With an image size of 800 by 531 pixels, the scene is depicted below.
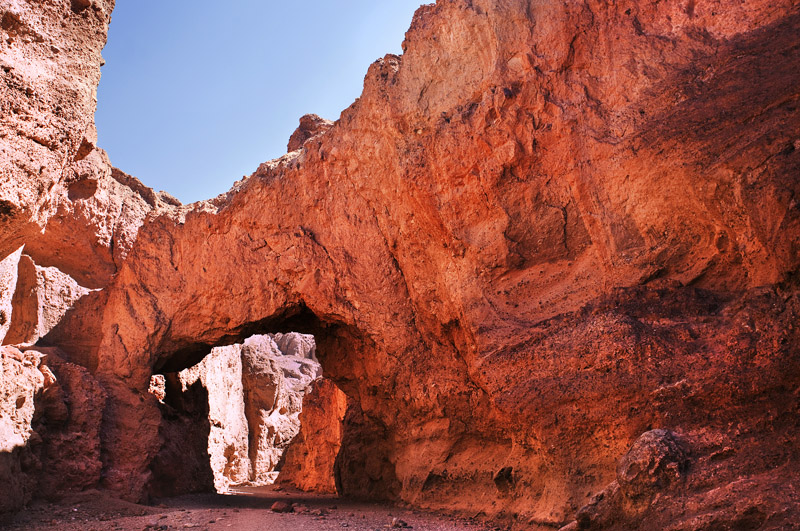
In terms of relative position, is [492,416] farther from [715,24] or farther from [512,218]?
[715,24]

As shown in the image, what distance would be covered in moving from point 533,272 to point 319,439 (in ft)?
30.7

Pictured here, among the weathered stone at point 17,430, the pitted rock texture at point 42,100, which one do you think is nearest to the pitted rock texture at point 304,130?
the weathered stone at point 17,430

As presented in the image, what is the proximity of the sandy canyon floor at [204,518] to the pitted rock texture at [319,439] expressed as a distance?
17.8 ft

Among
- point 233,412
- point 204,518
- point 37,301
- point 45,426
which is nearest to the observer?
point 204,518

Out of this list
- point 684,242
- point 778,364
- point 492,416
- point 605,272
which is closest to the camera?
point 778,364

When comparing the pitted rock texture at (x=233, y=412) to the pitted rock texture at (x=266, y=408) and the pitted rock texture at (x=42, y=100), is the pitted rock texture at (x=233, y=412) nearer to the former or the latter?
the pitted rock texture at (x=266, y=408)

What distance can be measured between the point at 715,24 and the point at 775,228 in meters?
2.34

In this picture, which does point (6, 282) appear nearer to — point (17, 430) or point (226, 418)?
point (17, 430)

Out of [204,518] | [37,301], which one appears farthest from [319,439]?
[204,518]

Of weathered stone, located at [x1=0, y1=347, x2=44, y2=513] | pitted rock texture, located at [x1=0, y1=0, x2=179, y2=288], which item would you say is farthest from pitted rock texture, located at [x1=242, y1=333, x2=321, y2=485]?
pitted rock texture, located at [x1=0, y1=0, x2=179, y2=288]

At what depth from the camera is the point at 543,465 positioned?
668cm

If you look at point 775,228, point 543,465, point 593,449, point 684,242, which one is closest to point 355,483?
point 543,465

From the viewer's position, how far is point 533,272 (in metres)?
6.84

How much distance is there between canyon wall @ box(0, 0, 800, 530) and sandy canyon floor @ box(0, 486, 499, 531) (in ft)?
1.95
